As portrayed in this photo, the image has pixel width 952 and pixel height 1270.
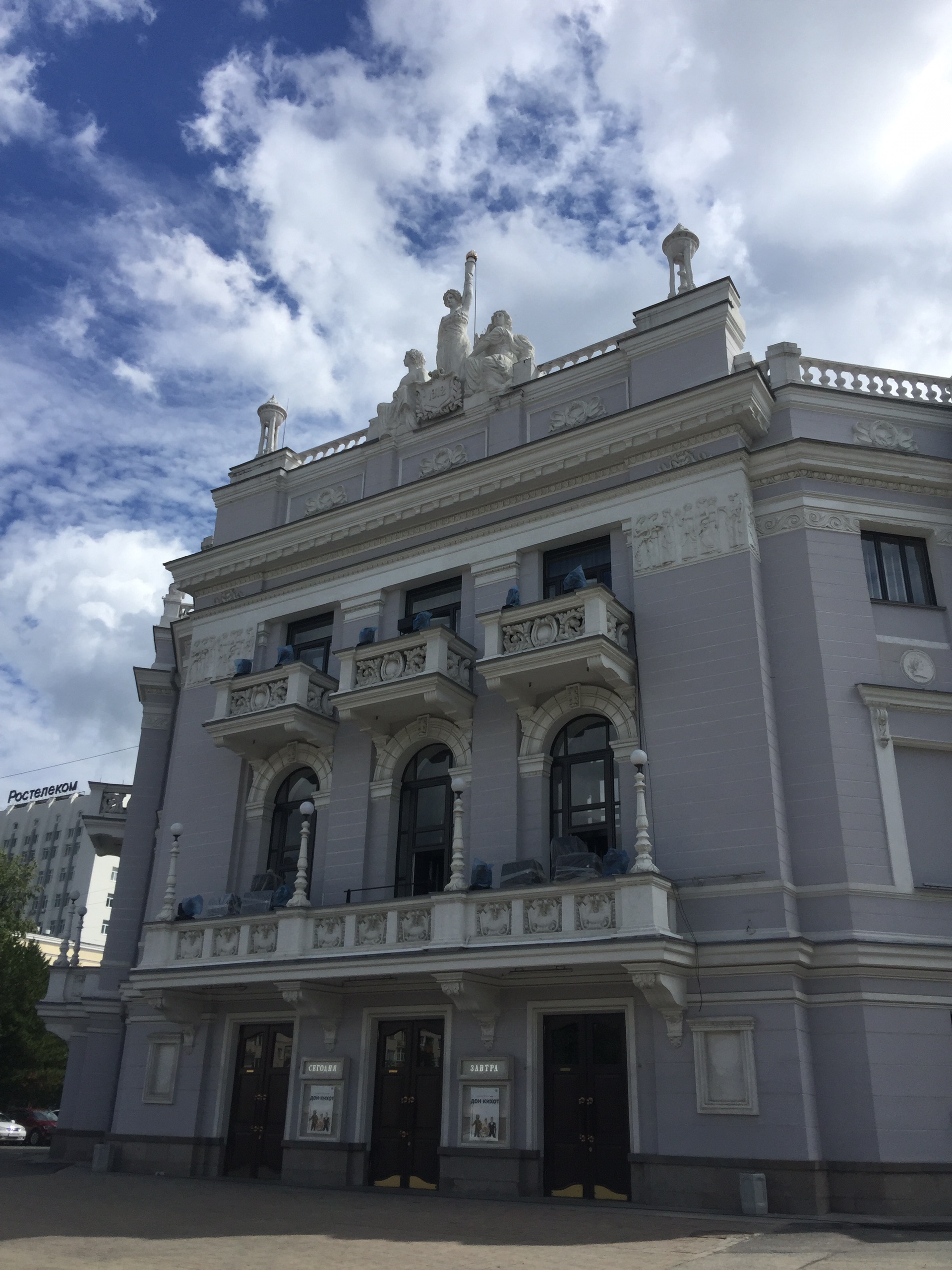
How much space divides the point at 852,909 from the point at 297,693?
1294 centimetres

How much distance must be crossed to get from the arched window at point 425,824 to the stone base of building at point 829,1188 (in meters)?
7.87

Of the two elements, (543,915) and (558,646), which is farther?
(558,646)

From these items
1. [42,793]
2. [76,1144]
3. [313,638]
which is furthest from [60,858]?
[313,638]

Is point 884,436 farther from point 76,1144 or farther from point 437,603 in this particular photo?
point 76,1144

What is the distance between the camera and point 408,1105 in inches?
814

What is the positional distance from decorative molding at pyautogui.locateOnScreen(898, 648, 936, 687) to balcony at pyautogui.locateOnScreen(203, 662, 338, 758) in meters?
12.4

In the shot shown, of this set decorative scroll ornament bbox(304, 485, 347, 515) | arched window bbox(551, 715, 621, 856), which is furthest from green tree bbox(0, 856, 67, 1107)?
arched window bbox(551, 715, 621, 856)

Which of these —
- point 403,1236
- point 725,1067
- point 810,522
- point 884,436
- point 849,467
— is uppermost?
point 884,436

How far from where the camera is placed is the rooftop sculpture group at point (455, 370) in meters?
26.6

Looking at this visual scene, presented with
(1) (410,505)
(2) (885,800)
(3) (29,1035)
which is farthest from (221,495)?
(3) (29,1035)

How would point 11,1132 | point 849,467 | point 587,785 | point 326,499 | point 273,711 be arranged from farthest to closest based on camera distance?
point 11,1132 → point 326,499 → point 273,711 → point 849,467 → point 587,785

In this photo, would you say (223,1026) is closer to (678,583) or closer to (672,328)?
(678,583)

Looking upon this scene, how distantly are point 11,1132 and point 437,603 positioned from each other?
103ft

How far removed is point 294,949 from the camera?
69.2ft
